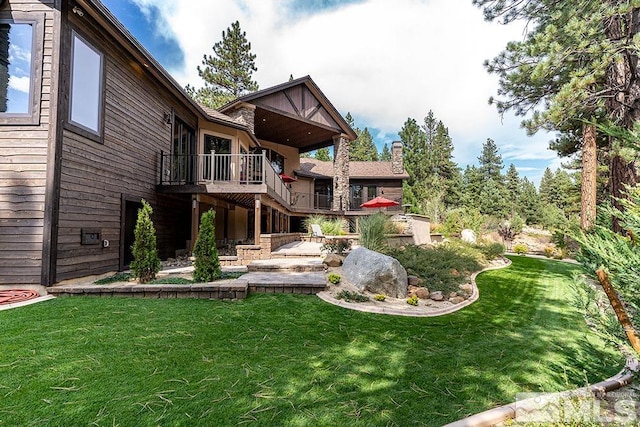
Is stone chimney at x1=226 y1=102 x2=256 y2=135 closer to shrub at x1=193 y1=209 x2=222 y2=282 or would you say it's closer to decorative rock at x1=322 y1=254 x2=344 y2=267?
decorative rock at x1=322 y1=254 x2=344 y2=267

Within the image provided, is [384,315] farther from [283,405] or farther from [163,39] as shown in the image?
[163,39]

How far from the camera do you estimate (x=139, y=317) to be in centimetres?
397

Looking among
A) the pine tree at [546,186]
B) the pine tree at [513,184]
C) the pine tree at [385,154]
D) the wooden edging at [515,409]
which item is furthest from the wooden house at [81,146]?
the pine tree at [546,186]

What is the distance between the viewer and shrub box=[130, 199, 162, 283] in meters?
5.62

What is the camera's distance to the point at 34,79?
523 cm

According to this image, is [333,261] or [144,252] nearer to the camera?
[144,252]

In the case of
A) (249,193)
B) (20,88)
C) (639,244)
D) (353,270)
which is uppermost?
(20,88)

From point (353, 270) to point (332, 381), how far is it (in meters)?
3.76

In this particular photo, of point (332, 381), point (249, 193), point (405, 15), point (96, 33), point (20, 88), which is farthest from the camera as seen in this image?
point (405, 15)

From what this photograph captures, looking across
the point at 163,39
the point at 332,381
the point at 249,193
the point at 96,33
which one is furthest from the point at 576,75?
the point at 163,39

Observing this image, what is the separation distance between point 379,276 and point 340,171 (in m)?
13.1

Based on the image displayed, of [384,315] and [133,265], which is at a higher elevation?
[133,265]

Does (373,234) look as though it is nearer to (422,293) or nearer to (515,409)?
(422,293)

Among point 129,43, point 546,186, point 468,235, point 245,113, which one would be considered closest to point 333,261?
point 129,43
